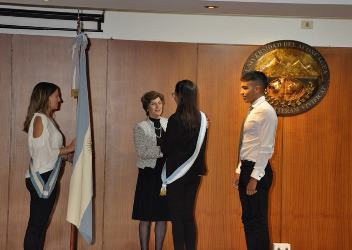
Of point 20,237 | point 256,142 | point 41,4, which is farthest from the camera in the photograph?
point 20,237

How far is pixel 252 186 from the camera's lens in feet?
12.0

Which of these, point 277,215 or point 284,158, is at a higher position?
point 284,158

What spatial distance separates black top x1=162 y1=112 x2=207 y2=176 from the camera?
3.79 meters

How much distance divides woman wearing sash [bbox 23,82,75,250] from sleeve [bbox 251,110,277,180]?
146 centimetres

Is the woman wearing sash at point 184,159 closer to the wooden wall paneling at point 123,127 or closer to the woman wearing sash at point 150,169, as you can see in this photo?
the woman wearing sash at point 150,169

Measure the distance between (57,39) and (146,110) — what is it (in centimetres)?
105

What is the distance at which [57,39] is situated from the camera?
472 centimetres

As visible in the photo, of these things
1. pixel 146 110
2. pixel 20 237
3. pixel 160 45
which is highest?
pixel 160 45

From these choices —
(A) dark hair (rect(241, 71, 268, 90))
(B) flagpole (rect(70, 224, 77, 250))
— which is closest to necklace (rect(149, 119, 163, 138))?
(A) dark hair (rect(241, 71, 268, 90))

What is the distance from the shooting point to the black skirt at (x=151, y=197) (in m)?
4.29

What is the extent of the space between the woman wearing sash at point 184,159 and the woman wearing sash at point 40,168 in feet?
2.73

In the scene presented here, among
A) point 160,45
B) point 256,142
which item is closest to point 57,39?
point 160,45

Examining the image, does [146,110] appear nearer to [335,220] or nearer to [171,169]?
[171,169]

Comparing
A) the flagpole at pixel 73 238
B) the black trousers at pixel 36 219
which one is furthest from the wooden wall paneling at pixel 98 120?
the black trousers at pixel 36 219
